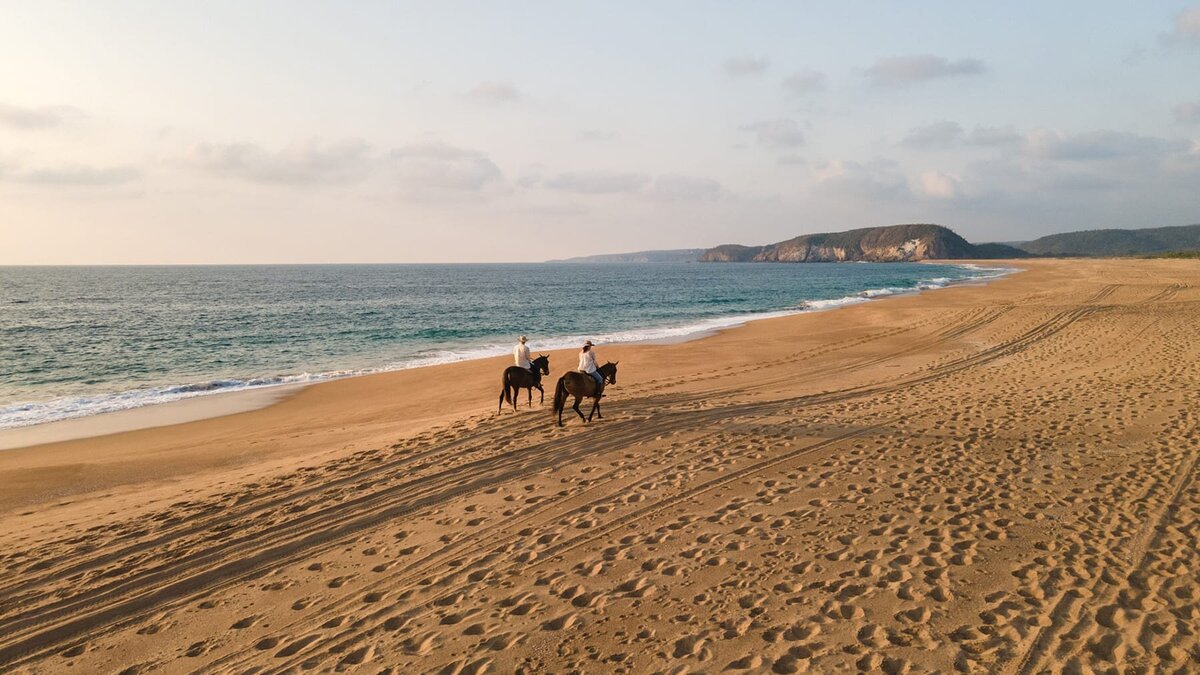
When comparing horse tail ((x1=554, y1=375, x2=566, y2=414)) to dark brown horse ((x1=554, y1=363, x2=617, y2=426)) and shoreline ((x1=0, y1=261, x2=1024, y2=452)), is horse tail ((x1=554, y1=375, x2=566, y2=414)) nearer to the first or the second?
dark brown horse ((x1=554, y1=363, x2=617, y2=426))

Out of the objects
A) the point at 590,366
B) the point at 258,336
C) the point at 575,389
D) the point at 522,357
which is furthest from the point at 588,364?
the point at 258,336

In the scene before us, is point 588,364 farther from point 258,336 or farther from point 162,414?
point 258,336

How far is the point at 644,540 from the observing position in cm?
701

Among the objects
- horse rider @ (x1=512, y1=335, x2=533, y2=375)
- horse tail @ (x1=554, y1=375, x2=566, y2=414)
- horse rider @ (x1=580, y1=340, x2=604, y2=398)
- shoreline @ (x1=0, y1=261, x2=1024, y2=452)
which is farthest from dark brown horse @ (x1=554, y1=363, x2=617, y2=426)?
shoreline @ (x1=0, y1=261, x2=1024, y2=452)

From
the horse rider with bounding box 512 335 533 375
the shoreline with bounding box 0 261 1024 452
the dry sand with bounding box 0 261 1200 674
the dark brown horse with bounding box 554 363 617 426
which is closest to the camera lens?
the dry sand with bounding box 0 261 1200 674

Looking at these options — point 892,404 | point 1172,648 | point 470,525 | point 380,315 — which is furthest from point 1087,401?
point 380,315

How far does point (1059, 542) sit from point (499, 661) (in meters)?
6.18

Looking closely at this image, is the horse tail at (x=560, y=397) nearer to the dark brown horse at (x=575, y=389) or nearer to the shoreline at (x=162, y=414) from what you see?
the dark brown horse at (x=575, y=389)

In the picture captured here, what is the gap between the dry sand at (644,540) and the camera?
5.16 metres

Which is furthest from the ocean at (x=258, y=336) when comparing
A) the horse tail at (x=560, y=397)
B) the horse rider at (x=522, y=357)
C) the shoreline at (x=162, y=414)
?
the horse tail at (x=560, y=397)

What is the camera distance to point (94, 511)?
9.10 meters

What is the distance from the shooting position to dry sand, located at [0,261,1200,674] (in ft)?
16.9

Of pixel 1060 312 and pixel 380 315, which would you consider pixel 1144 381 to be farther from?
pixel 380 315

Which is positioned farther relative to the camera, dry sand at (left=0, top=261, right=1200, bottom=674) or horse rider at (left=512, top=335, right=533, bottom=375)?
horse rider at (left=512, top=335, right=533, bottom=375)
